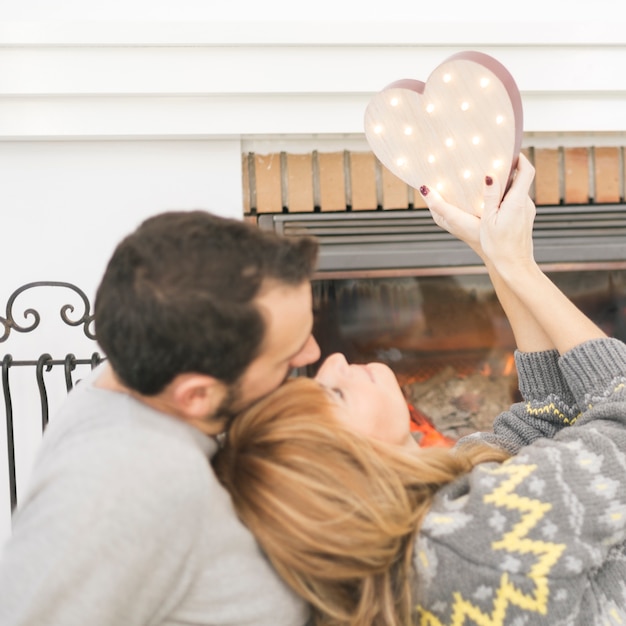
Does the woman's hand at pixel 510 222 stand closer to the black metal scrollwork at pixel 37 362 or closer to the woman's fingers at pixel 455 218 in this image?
the woman's fingers at pixel 455 218

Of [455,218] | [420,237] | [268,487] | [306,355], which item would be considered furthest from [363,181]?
→ [268,487]

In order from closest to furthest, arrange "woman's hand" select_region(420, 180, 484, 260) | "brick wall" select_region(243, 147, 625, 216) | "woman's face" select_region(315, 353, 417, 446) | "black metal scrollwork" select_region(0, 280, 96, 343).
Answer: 1. "woman's face" select_region(315, 353, 417, 446)
2. "woman's hand" select_region(420, 180, 484, 260)
3. "black metal scrollwork" select_region(0, 280, 96, 343)
4. "brick wall" select_region(243, 147, 625, 216)

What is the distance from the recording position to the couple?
27.2 inches

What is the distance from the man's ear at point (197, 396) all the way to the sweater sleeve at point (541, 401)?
57cm

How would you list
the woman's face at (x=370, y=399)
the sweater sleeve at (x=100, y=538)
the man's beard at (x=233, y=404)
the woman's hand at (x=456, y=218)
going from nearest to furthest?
the sweater sleeve at (x=100, y=538) → the man's beard at (x=233, y=404) → the woman's face at (x=370, y=399) → the woman's hand at (x=456, y=218)

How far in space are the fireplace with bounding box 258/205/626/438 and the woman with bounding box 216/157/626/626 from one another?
0.89 metres

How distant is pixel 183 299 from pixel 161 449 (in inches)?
6.2

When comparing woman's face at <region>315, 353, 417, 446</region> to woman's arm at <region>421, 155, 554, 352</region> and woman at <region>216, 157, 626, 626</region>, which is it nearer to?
woman at <region>216, 157, 626, 626</region>

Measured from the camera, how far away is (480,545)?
2.76 ft

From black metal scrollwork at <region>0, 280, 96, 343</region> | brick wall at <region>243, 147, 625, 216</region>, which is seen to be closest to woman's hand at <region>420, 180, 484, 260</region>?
brick wall at <region>243, 147, 625, 216</region>

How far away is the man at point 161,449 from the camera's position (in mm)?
673

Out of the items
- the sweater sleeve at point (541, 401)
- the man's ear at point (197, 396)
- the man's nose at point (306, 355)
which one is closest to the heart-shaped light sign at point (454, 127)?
the sweater sleeve at point (541, 401)

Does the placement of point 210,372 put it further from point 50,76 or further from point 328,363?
point 50,76

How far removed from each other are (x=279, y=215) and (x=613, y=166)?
2.76 ft
